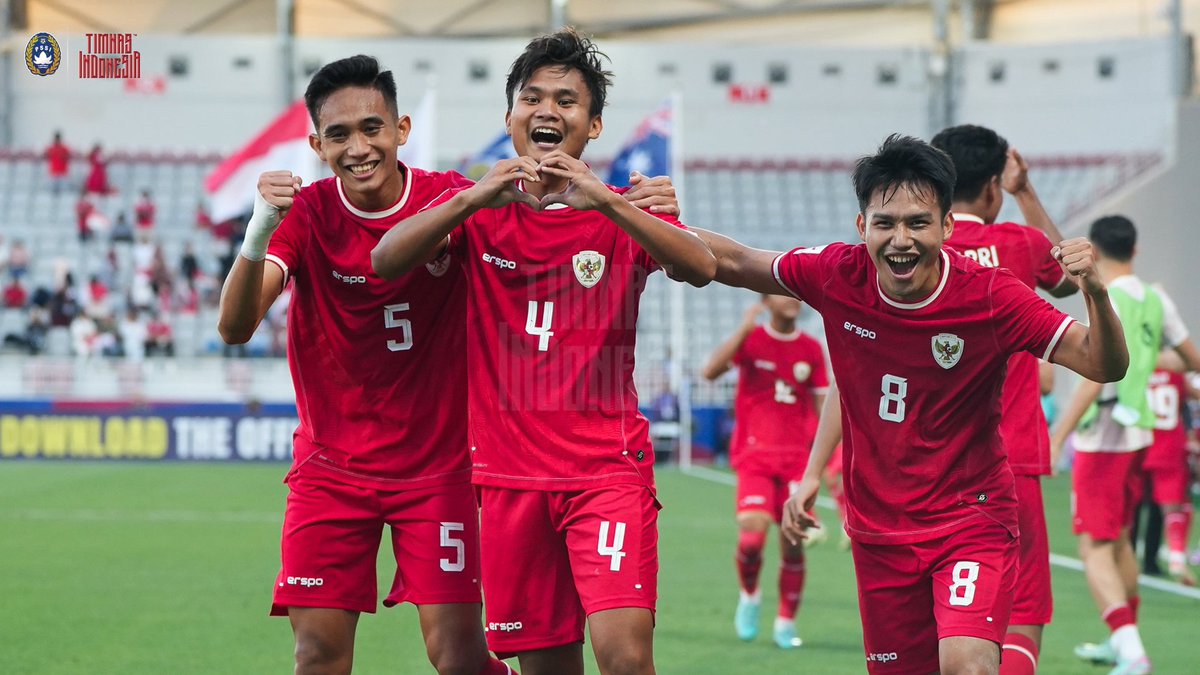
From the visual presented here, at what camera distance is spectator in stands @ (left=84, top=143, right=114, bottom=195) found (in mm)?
32375

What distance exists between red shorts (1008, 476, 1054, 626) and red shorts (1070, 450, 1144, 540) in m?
2.46

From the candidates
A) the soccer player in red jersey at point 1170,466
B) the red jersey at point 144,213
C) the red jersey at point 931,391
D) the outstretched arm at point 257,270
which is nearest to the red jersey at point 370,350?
the outstretched arm at point 257,270

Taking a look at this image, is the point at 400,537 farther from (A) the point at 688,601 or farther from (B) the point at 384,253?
(A) the point at 688,601

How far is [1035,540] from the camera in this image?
5668 millimetres

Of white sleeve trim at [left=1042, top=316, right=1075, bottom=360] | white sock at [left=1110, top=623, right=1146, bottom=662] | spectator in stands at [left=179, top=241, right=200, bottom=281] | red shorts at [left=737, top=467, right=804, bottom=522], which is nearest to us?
white sleeve trim at [left=1042, top=316, right=1075, bottom=360]

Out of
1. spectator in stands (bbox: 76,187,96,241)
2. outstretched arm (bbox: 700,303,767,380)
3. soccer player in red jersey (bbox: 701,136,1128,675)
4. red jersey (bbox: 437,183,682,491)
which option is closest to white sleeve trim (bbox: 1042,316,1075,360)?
soccer player in red jersey (bbox: 701,136,1128,675)

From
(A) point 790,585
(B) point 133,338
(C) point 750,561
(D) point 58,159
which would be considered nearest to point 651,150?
(B) point 133,338

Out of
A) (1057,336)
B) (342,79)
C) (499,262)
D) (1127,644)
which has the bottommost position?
(1127,644)

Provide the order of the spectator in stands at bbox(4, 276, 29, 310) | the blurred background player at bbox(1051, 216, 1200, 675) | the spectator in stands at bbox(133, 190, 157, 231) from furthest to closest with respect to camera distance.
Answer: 1. the spectator in stands at bbox(133, 190, 157, 231)
2. the spectator in stands at bbox(4, 276, 29, 310)
3. the blurred background player at bbox(1051, 216, 1200, 675)

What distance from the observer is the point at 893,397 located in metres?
4.87

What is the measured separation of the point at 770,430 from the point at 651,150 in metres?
13.3

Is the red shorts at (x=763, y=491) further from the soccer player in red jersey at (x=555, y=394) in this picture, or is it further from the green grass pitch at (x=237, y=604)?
the soccer player in red jersey at (x=555, y=394)

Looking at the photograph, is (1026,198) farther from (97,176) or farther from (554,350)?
(97,176)

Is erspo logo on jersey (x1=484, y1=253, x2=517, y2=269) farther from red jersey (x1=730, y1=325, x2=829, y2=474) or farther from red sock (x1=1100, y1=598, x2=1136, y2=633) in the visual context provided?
red jersey (x1=730, y1=325, x2=829, y2=474)
